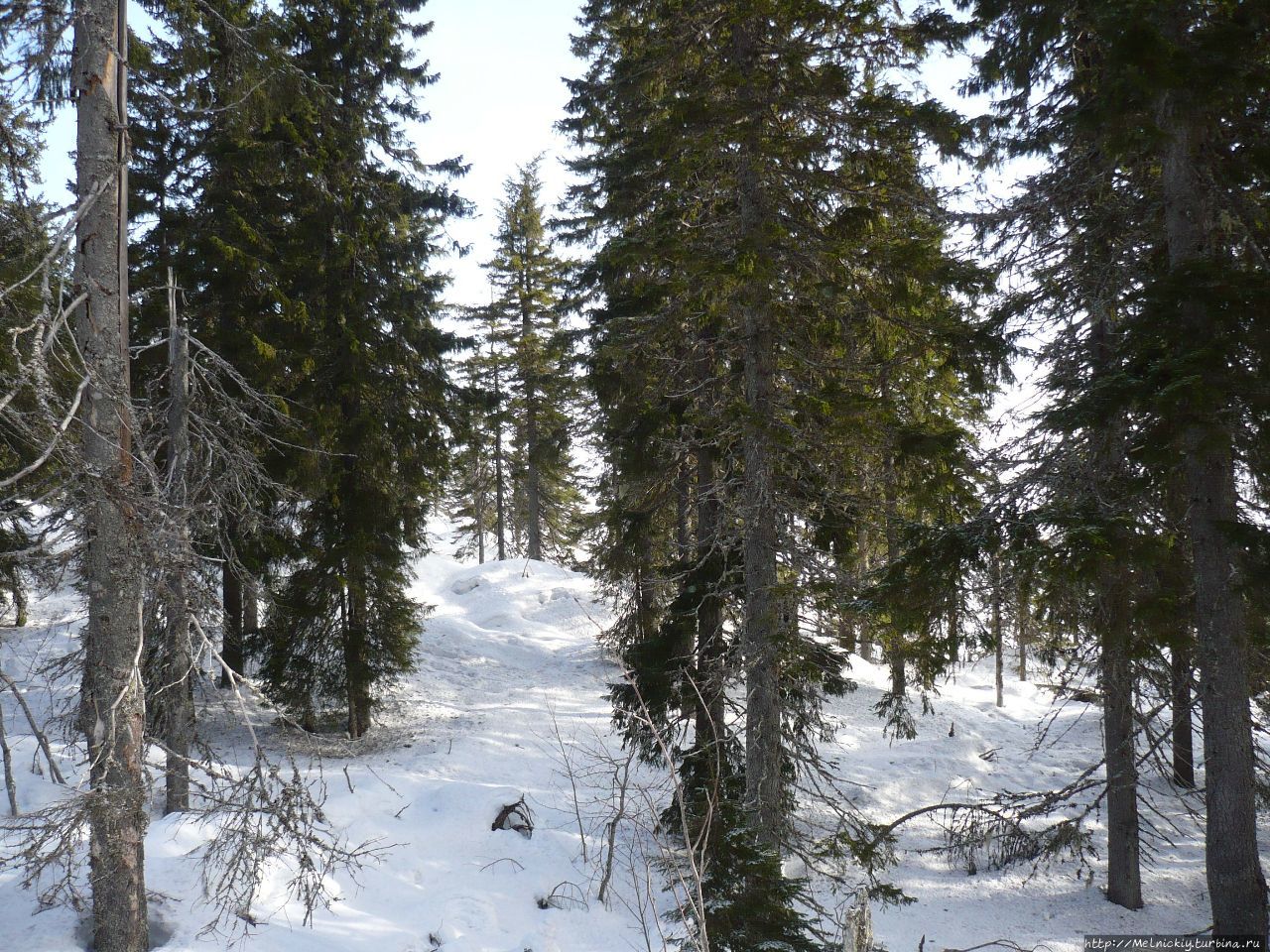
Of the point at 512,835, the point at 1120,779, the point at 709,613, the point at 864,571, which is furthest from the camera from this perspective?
the point at 864,571

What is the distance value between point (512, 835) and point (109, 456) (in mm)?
8065

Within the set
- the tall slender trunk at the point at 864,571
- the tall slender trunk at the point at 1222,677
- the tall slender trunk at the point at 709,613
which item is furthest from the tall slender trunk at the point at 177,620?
the tall slender trunk at the point at 1222,677

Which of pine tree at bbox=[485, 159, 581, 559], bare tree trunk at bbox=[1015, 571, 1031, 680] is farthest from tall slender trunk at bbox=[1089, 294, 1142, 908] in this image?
pine tree at bbox=[485, 159, 581, 559]

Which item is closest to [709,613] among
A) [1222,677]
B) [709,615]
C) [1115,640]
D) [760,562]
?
→ [709,615]

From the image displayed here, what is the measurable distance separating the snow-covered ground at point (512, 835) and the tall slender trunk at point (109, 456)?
618mm

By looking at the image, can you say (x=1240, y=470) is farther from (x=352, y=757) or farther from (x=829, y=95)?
(x=352, y=757)

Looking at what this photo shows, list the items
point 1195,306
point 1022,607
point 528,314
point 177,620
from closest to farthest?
point 1195,306
point 1022,607
point 177,620
point 528,314

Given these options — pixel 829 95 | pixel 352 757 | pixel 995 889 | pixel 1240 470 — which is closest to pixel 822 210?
pixel 829 95

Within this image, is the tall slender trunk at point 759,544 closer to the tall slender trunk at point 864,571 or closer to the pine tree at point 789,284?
the pine tree at point 789,284

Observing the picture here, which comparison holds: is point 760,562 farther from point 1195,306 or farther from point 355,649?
point 355,649

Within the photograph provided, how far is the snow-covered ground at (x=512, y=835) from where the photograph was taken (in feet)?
26.5

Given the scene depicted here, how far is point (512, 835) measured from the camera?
1079 cm

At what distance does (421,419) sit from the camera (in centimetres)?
1384

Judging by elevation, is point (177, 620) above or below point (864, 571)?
below
